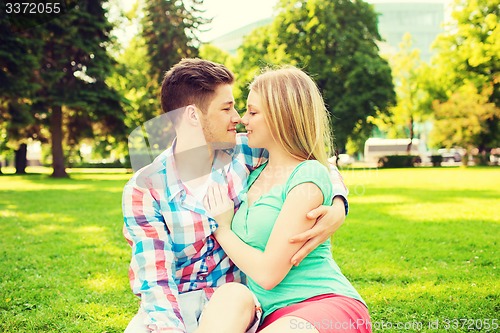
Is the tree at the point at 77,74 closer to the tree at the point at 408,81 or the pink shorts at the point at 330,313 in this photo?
the pink shorts at the point at 330,313

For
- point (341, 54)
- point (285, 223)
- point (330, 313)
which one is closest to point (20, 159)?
point (341, 54)

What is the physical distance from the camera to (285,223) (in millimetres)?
2234

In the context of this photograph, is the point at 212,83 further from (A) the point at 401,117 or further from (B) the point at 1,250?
(A) the point at 401,117

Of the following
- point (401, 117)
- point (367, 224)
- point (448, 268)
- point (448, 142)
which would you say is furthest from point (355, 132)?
point (448, 268)

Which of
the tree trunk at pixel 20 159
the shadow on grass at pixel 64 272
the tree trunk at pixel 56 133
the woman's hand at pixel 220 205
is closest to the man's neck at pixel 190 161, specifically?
the woman's hand at pixel 220 205

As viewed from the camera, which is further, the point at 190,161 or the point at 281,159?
the point at 190,161

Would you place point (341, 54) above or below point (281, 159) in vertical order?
above

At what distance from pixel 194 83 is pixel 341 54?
3076 cm

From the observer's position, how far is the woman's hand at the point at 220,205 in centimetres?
247

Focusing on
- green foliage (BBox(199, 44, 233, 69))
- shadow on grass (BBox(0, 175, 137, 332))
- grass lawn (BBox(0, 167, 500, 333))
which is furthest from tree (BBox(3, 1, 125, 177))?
shadow on grass (BBox(0, 175, 137, 332))

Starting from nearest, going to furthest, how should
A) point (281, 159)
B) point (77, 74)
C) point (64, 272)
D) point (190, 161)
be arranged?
1. point (281, 159)
2. point (190, 161)
3. point (64, 272)
4. point (77, 74)

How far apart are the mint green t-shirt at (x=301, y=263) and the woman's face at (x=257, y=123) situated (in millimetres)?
294

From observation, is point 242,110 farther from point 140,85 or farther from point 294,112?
point 140,85

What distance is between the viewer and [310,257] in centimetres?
240
